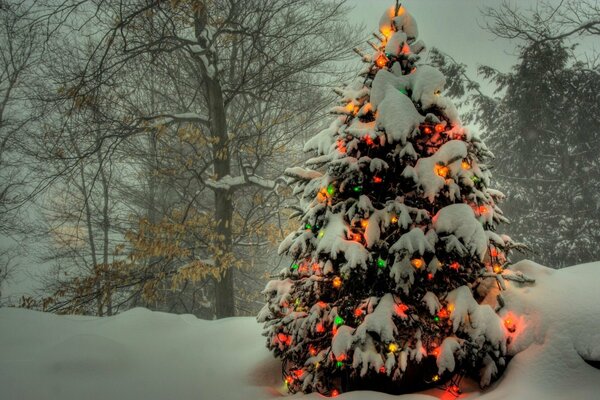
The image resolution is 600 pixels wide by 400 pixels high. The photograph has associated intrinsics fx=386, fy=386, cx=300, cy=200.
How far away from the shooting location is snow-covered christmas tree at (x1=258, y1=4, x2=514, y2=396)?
3117 millimetres

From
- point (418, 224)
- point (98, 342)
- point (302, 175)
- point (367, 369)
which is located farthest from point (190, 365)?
point (418, 224)

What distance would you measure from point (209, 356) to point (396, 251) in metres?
2.65

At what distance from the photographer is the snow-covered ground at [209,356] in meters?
2.91

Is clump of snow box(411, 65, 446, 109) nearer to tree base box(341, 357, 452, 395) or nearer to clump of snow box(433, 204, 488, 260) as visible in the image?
clump of snow box(433, 204, 488, 260)

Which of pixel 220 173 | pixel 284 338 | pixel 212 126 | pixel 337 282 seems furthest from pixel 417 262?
pixel 212 126

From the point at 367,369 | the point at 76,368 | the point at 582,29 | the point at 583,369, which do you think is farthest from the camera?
the point at 582,29

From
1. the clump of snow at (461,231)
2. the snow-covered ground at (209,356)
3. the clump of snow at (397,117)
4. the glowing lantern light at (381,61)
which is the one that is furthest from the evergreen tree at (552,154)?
the clump of snow at (397,117)

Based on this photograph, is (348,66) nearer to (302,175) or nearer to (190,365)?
(302,175)

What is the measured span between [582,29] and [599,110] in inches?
264

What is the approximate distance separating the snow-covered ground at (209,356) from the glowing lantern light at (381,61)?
254 cm

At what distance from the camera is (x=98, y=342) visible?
13.8 feet

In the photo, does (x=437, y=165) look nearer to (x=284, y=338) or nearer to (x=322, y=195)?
(x=322, y=195)

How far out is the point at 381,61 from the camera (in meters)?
3.81

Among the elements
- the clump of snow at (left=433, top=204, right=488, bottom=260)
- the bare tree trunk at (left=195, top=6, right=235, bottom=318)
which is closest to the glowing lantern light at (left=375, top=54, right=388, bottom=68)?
the clump of snow at (left=433, top=204, right=488, bottom=260)
